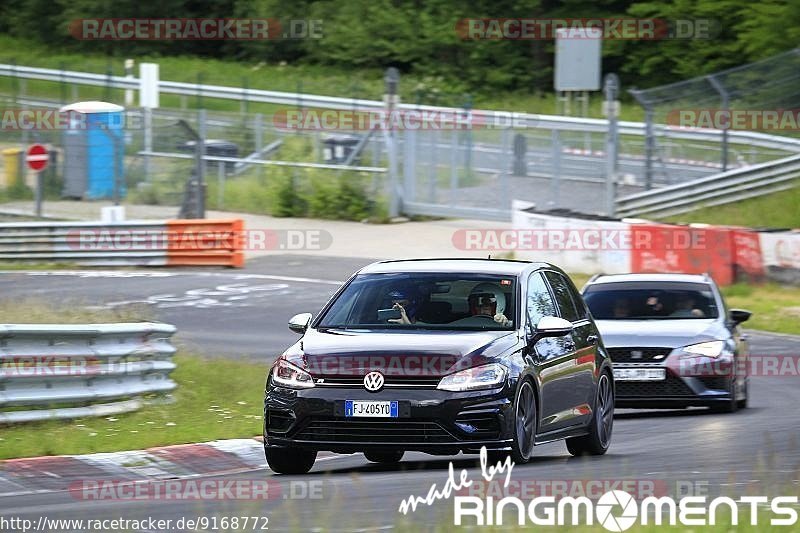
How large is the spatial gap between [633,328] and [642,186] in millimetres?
20037

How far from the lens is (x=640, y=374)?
16.3 meters

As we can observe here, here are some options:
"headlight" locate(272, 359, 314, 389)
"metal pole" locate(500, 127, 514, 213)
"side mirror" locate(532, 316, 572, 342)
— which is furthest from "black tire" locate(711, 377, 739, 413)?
"metal pole" locate(500, 127, 514, 213)

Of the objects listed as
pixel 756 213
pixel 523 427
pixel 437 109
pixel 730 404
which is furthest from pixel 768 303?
pixel 523 427

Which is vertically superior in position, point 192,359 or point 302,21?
point 302,21

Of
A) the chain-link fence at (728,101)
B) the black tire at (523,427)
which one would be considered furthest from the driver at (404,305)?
the chain-link fence at (728,101)

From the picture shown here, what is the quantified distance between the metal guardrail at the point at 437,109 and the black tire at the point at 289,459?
2517cm

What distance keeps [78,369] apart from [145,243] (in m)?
18.3

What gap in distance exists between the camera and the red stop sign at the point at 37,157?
108 feet

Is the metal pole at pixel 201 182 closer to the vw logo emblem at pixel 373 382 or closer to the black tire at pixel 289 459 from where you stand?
the black tire at pixel 289 459

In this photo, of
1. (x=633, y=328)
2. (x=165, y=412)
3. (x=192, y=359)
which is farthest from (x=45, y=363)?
A: (x=633, y=328)

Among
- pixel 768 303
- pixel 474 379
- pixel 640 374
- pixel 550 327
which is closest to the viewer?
pixel 474 379

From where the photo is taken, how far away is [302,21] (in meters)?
67.4

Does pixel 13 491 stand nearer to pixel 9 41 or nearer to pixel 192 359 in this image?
pixel 192 359

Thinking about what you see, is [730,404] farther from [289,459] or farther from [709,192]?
[709,192]
